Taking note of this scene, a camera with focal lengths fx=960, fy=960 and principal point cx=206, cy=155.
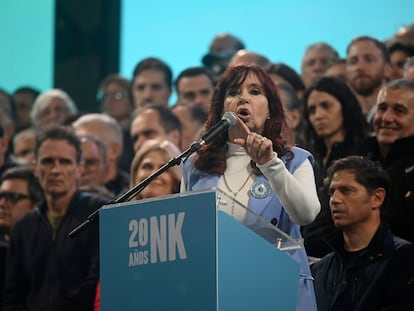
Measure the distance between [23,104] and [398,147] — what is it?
14.2 feet

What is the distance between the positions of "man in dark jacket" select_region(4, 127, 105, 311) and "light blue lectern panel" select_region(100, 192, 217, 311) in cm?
185

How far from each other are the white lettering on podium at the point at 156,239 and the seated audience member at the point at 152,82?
A: 4357 millimetres

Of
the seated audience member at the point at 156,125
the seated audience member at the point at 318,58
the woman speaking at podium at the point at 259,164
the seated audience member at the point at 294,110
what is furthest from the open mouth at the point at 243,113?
the seated audience member at the point at 318,58

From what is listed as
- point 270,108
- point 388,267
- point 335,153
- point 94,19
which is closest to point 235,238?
point 270,108

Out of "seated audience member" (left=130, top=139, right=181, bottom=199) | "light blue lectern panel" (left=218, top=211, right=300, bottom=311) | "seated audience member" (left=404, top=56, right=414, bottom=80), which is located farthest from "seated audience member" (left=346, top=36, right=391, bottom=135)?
"light blue lectern panel" (left=218, top=211, right=300, bottom=311)

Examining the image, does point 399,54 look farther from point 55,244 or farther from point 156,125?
point 55,244

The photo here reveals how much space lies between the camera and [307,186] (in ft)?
10.2

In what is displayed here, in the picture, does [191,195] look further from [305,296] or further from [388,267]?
[388,267]

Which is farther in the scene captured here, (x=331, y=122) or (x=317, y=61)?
(x=317, y=61)

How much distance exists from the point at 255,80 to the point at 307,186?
1.43ft

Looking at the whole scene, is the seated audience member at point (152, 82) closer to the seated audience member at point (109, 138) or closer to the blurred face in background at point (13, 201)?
the seated audience member at point (109, 138)

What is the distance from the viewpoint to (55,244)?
4969mm

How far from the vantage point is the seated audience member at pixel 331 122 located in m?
5.09

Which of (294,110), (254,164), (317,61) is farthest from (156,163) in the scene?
(317,61)
